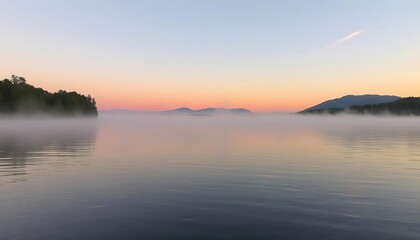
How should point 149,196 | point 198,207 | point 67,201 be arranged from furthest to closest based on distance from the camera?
point 149,196 → point 67,201 → point 198,207

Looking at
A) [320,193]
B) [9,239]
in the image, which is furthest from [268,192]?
[9,239]

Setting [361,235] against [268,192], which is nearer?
[361,235]

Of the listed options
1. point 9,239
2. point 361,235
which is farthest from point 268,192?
point 9,239

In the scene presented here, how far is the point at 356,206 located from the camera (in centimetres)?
1950

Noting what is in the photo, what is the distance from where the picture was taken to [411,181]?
89.2 ft

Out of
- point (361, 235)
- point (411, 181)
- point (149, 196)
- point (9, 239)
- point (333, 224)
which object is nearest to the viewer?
point (9, 239)

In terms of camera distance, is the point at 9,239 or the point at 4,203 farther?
the point at 4,203

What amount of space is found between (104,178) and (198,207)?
12.5 meters

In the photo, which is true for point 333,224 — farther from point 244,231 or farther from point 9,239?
point 9,239

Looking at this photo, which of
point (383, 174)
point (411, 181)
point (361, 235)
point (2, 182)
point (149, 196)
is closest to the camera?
point (361, 235)

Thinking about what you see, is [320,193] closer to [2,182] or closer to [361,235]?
[361,235]

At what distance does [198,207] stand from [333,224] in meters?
7.44

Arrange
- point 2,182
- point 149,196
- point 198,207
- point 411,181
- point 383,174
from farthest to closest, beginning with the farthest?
point 383,174 < point 411,181 < point 2,182 < point 149,196 < point 198,207

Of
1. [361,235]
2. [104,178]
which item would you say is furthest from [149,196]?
[361,235]
